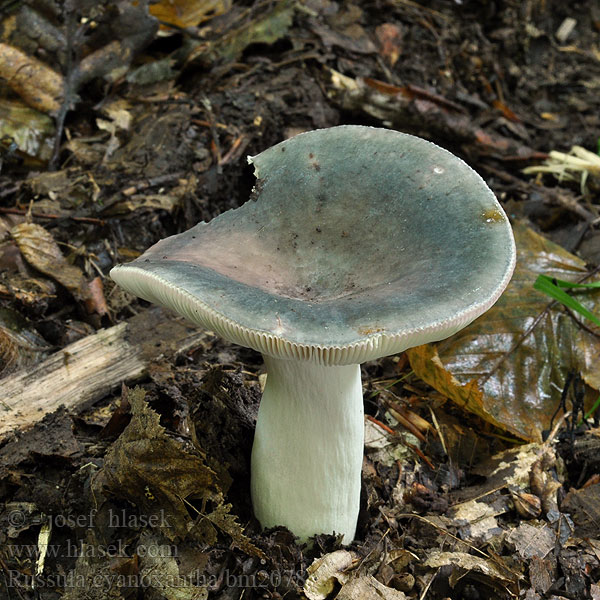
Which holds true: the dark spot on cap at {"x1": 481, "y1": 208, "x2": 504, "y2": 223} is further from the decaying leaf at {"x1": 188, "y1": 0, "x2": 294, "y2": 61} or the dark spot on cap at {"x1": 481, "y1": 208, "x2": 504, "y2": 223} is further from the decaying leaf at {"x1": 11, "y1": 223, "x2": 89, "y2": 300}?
the decaying leaf at {"x1": 188, "y1": 0, "x2": 294, "y2": 61}

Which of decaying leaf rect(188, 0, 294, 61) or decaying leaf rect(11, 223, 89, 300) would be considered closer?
decaying leaf rect(11, 223, 89, 300)

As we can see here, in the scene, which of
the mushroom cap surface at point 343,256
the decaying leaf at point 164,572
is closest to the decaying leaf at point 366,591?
the decaying leaf at point 164,572

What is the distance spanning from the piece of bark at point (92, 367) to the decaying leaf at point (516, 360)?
1.27 m

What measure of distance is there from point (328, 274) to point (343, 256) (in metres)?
0.10

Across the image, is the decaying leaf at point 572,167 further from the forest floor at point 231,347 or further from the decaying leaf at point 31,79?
the decaying leaf at point 31,79

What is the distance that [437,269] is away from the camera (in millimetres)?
2074

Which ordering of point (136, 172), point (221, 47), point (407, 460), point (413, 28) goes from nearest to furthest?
point (407, 460)
point (136, 172)
point (221, 47)
point (413, 28)

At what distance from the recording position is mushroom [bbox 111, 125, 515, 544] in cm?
187

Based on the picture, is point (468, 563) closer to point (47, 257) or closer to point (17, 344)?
point (17, 344)

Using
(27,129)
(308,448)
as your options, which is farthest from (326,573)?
(27,129)

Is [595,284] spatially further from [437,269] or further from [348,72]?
[348,72]

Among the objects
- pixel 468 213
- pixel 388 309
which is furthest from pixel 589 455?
pixel 388 309

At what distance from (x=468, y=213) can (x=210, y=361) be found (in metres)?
1.61

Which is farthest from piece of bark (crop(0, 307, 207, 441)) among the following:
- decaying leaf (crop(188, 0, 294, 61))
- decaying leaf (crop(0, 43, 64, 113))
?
decaying leaf (crop(188, 0, 294, 61))
